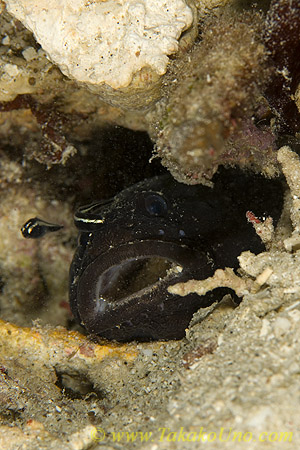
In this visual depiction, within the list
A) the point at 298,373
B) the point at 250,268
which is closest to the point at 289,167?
the point at 250,268

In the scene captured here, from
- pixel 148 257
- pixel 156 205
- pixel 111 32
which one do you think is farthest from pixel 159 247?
pixel 111 32

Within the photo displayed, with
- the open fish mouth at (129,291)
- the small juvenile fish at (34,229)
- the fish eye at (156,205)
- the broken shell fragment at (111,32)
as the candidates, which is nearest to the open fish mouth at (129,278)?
the open fish mouth at (129,291)

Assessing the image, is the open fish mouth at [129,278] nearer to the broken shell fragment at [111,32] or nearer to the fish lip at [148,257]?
the fish lip at [148,257]

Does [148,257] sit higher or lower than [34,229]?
higher

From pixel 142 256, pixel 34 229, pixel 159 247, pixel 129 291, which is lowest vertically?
pixel 34 229

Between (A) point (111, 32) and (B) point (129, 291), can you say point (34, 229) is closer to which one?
(B) point (129, 291)

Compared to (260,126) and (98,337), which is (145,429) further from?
(260,126)

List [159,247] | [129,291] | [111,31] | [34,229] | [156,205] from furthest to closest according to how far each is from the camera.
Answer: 1. [34,229]
2. [129,291]
3. [156,205]
4. [159,247]
5. [111,31]

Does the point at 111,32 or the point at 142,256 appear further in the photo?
the point at 142,256
